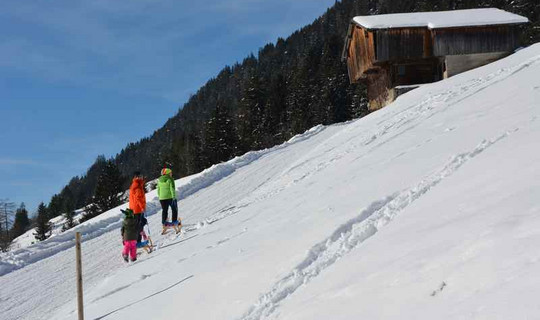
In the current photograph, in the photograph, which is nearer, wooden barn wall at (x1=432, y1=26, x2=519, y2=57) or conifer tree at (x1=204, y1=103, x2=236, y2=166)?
wooden barn wall at (x1=432, y1=26, x2=519, y2=57)

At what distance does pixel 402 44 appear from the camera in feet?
100

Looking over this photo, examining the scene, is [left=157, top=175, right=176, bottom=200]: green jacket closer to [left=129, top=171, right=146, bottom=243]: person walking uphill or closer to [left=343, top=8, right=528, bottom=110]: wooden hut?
[left=129, top=171, right=146, bottom=243]: person walking uphill

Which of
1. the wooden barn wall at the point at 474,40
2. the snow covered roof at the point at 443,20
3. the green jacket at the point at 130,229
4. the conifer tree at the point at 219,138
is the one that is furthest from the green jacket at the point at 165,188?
the conifer tree at the point at 219,138

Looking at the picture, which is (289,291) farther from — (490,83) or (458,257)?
(490,83)

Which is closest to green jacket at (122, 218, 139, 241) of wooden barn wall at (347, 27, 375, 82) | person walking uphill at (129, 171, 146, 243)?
person walking uphill at (129, 171, 146, 243)

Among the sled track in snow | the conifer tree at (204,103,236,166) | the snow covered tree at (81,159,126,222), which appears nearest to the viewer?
the sled track in snow

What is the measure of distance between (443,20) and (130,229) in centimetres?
2602

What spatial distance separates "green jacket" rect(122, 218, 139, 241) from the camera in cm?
1135

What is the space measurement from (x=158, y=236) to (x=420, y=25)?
23031 millimetres

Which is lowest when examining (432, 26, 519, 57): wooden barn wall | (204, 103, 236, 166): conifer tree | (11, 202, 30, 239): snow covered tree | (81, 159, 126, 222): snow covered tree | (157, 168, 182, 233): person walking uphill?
(11, 202, 30, 239): snow covered tree

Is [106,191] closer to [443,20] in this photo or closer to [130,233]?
[443,20]

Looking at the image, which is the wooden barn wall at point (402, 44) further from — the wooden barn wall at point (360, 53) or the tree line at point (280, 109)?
the tree line at point (280, 109)

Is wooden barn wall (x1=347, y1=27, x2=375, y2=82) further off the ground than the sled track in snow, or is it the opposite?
wooden barn wall (x1=347, y1=27, x2=375, y2=82)

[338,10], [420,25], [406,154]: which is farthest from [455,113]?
[338,10]
